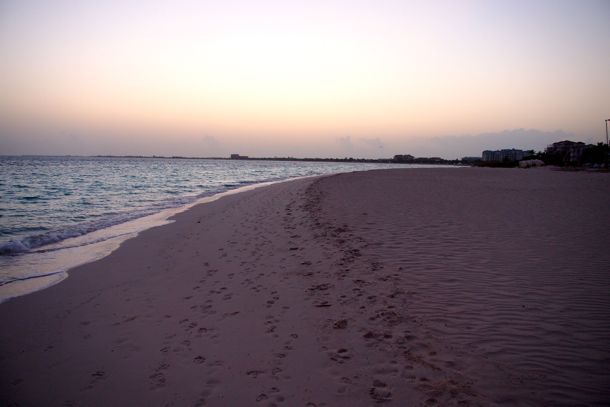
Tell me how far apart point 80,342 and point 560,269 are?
27.3 ft

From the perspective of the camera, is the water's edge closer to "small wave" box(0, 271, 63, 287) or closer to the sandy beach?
"small wave" box(0, 271, 63, 287)

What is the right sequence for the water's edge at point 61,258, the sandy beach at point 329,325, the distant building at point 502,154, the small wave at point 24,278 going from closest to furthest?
1. the sandy beach at point 329,325
2. the water's edge at point 61,258
3. the small wave at point 24,278
4. the distant building at point 502,154

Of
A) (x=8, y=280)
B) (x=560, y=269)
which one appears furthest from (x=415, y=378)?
(x=8, y=280)

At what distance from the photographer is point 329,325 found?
15.2 feet

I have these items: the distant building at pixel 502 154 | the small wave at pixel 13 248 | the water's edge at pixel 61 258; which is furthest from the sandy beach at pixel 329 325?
the distant building at pixel 502 154

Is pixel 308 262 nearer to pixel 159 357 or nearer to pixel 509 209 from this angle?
pixel 159 357

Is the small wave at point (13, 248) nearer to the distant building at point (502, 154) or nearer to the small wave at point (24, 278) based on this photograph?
the small wave at point (24, 278)

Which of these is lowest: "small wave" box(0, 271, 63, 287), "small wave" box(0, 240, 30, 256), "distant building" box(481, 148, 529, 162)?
"small wave" box(0, 271, 63, 287)

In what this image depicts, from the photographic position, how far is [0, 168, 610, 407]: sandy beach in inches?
135

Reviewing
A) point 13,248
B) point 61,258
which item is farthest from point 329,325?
point 13,248

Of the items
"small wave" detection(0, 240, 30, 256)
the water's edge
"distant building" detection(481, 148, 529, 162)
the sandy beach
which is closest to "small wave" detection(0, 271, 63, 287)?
the water's edge

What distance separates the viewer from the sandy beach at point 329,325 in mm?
3418

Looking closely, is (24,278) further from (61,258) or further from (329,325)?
(329,325)

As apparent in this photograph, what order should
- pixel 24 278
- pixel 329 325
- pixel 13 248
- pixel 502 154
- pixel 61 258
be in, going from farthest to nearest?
pixel 502 154 → pixel 13 248 → pixel 61 258 → pixel 24 278 → pixel 329 325
